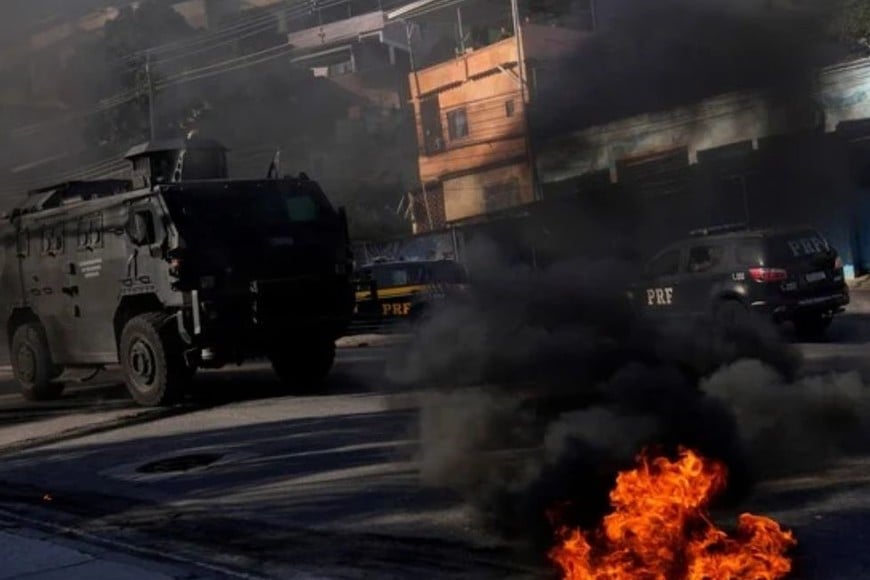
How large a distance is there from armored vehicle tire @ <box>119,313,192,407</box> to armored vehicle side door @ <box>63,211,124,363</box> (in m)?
0.37

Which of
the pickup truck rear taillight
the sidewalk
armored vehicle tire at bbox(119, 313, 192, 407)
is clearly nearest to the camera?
the sidewalk

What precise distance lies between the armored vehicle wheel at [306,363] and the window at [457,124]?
371cm

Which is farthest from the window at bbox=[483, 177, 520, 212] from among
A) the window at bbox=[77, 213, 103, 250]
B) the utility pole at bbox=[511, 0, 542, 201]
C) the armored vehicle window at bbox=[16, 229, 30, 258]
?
the armored vehicle window at bbox=[16, 229, 30, 258]

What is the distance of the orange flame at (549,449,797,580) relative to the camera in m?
3.82

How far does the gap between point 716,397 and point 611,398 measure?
2.03 ft

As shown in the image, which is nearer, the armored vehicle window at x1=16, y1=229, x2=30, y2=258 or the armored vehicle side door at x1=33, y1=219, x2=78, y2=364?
the armored vehicle side door at x1=33, y1=219, x2=78, y2=364

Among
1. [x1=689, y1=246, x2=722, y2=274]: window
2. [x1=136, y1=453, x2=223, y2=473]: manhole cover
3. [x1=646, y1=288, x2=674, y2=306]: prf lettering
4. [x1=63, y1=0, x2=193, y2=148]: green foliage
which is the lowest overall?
[x1=136, y1=453, x2=223, y2=473]: manhole cover

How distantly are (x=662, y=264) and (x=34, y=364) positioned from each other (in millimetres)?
7985

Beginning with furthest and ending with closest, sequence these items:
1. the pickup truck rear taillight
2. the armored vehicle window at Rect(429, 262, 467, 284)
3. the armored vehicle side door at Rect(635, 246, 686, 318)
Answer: the pickup truck rear taillight
the armored vehicle side door at Rect(635, 246, 686, 318)
the armored vehicle window at Rect(429, 262, 467, 284)

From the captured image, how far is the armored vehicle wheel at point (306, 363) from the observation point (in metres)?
10.9

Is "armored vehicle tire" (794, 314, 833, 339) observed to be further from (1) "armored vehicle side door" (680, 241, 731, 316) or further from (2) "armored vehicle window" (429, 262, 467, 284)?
(2) "armored vehicle window" (429, 262, 467, 284)

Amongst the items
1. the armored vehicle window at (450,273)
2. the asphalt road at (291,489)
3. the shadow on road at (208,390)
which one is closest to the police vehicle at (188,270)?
the shadow on road at (208,390)

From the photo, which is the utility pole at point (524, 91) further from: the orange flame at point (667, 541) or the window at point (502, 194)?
the orange flame at point (667, 541)

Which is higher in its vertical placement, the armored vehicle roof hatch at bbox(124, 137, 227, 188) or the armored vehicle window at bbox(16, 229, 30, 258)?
the armored vehicle roof hatch at bbox(124, 137, 227, 188)
